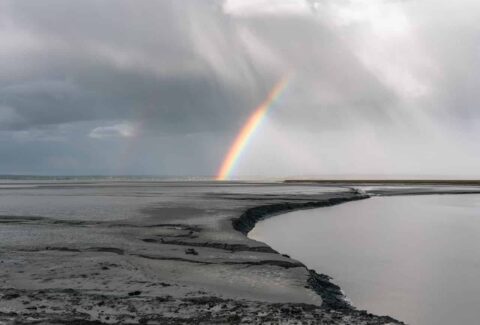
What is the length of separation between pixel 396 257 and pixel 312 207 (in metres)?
26.5

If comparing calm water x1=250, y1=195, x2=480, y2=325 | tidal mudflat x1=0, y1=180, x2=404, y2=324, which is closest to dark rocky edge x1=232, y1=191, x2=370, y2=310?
tidal mudflat x1=0, y1=180, x2=404, y2=324

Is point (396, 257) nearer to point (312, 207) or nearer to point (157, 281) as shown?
point (157, 281)

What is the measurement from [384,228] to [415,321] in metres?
21.3

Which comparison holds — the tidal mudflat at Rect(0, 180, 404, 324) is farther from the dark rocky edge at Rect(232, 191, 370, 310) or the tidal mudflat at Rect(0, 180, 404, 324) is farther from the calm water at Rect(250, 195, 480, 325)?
the calm water at Rect(250, 195, 480, 325)

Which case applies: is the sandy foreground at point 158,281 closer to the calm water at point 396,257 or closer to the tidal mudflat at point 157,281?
the tidal mudflat at point 157,281

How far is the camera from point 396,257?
2080 centimetres

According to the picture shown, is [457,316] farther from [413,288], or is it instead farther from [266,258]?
[266,258]

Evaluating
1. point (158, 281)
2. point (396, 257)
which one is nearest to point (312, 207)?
point (396, 257)

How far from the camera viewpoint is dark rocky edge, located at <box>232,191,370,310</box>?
1278 centimetres

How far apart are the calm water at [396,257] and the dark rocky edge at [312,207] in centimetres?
51

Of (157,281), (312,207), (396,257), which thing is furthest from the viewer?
(312,207)

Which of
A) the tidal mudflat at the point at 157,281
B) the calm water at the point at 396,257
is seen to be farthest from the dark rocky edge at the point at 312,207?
the calm water at the point at 396,257

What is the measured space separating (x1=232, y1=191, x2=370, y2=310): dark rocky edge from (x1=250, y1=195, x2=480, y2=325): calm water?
1.66 ft

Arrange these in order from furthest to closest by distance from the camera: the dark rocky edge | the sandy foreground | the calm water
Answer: the calm water
the dark rocky edge
the sandy foreground
